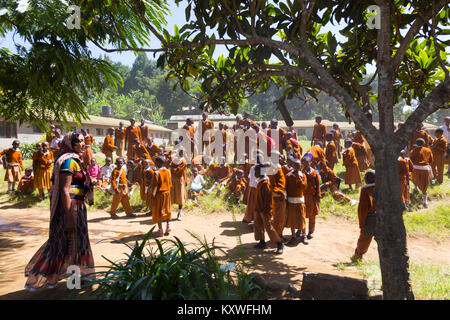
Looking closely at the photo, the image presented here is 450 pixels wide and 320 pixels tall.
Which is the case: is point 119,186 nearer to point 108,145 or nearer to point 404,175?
point 108,145

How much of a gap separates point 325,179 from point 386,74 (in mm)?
6103

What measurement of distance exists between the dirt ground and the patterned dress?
253mm

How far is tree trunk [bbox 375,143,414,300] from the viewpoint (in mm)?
2889

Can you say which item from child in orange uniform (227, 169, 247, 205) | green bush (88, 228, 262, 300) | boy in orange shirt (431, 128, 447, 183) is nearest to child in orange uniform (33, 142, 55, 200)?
child in orange uniform (227, 169, 247, 205)

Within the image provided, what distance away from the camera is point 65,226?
3.54 meters

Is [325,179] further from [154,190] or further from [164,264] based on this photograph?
[164,264]

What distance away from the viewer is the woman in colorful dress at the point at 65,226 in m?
3.48

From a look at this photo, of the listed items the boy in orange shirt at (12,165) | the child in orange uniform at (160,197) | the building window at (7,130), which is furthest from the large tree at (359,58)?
the building window at (7,130)

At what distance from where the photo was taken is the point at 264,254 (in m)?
5.54

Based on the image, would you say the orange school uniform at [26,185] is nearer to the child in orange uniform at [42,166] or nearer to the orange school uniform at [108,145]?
the child in orange uniform at [42,166]

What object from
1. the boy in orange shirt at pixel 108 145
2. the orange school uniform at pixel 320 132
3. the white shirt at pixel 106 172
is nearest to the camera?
the white shirt at pixel 106 172

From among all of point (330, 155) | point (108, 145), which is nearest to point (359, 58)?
point (330, 155)

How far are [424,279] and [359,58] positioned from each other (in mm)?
3421

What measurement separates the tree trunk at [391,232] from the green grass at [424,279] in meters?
0.86
